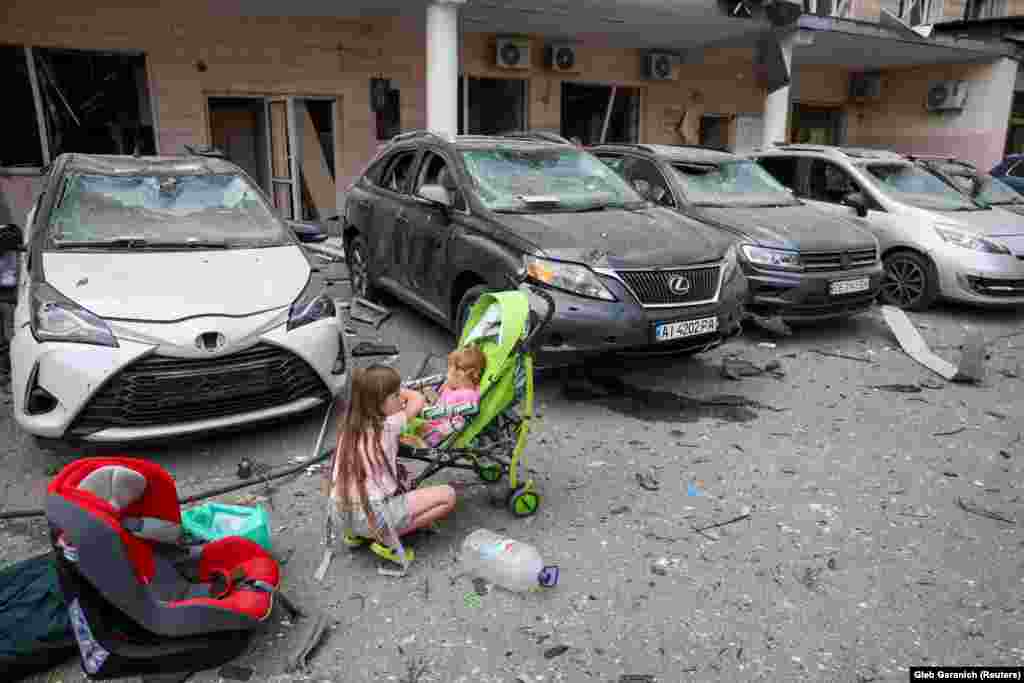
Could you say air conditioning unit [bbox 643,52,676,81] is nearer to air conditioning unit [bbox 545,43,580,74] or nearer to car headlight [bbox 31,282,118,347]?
air conditioning unit [bbox 545,43,580,74]

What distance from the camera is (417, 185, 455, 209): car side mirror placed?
555 centimetres

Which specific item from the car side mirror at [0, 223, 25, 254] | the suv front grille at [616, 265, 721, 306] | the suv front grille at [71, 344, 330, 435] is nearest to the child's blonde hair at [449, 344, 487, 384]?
the suv front grille at [71, 344, 330, 435]

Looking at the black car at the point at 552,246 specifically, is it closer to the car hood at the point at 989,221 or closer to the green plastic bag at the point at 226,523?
the green plastic bag at the point at 226,523

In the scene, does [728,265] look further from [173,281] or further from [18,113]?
[18,113]

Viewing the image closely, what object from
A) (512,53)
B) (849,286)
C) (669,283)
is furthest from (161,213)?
(512,53)

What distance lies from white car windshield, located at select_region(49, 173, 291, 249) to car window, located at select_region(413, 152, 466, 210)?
4.41 ft

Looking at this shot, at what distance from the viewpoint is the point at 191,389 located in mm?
3838

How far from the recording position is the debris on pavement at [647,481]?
4078 millimetres

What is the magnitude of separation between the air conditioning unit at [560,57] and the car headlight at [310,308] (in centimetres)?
1111

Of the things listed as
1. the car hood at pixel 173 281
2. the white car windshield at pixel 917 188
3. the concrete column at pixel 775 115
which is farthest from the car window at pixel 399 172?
the concrete column at pixel 775 115

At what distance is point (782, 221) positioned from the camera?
705 cm

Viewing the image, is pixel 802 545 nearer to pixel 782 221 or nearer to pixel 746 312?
pixel 746 312

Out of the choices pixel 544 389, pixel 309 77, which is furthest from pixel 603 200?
pixel 309 77

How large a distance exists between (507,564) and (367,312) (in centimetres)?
464
